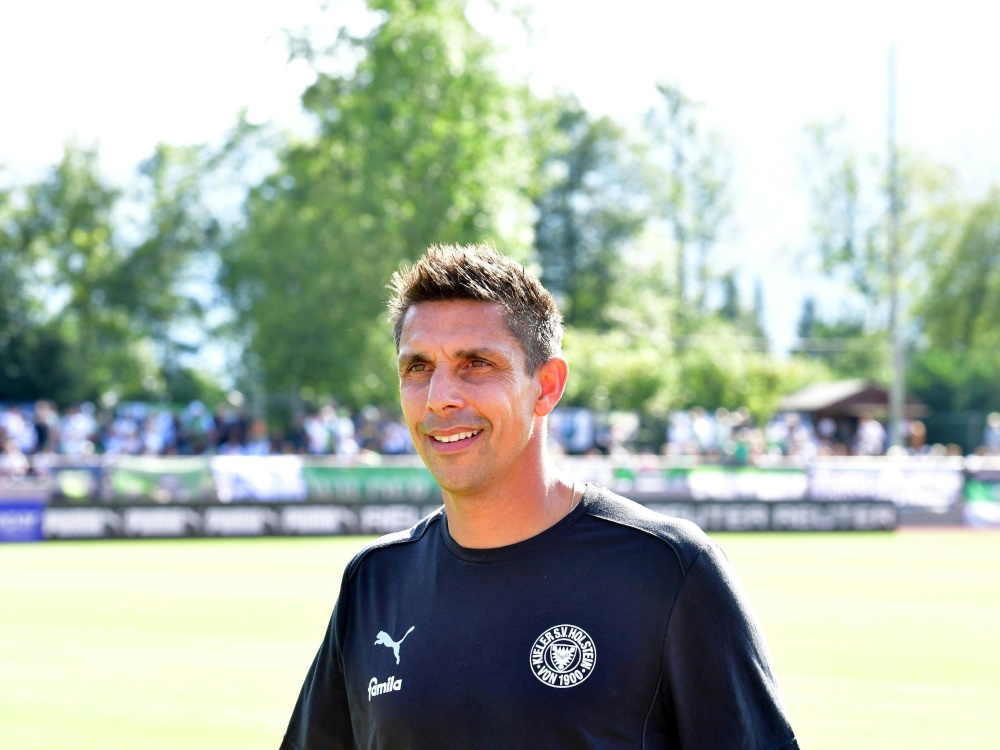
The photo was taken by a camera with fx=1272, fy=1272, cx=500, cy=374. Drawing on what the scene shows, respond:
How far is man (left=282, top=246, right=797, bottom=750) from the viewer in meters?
2.68

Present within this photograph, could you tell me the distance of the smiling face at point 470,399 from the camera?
2912mm

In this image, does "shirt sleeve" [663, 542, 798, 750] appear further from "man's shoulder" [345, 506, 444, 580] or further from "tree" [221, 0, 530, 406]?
"tree" [221, 0, 530, 406]

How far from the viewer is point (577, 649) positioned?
8.95 ft

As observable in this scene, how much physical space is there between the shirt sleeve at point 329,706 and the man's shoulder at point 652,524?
2.35 feet

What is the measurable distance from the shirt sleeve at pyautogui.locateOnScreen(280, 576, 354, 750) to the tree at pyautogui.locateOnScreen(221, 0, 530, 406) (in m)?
33.6

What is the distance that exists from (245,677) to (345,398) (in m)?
32.4

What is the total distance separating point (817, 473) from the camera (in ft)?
94.2

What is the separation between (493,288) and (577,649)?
2.72 feet

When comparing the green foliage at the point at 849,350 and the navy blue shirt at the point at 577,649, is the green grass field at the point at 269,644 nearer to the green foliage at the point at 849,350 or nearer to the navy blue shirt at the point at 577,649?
the navy blue shirt at the point at 577,649

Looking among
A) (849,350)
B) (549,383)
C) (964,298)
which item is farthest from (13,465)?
(849,350)

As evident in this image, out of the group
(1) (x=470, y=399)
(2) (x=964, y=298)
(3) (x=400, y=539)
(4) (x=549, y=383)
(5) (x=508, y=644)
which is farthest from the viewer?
(2) (x=964, y=298)

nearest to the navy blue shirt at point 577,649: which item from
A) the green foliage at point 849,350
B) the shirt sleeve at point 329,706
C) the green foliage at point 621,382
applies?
the shirt sleeve at point 329,706

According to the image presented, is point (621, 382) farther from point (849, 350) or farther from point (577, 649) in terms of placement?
point (577, 649)

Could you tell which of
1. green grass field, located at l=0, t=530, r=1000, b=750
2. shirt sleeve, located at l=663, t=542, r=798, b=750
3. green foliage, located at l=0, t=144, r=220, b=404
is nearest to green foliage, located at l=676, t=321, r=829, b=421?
green foliage, located at l=0, t=144, r=220, b=404
